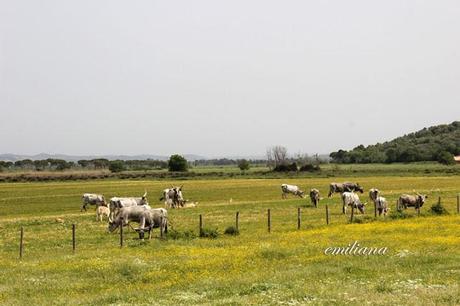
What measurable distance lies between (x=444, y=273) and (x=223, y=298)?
7.93 meters

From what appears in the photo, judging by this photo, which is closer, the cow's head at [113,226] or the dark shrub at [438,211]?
the cow's head at [113,226]

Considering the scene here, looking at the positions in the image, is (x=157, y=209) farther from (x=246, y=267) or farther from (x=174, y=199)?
(x=174, y=199)

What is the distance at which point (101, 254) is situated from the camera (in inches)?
993

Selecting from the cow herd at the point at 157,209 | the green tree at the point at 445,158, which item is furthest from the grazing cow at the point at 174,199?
the green tree at the point at 445,158

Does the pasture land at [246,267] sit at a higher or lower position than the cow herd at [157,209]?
lower

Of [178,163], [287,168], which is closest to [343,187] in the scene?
[287,168]

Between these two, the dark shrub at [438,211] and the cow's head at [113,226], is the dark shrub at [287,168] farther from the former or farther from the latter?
the cow's head at [113,226]

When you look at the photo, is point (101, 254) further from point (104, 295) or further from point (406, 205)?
point (406, 205)

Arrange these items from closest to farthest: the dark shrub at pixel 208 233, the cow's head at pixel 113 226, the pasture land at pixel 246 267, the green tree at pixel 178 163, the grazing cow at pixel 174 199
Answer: the pasture land at pixel 246 267 < the dark shrub at pixel 208 233 < the cow's head at pixel 113 226 < the grazing cow at pixel 174 199 < the green tree at pixel 178 163

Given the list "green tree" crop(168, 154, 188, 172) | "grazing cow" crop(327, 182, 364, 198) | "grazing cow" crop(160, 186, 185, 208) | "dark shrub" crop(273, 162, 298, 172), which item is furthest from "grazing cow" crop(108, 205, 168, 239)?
"green tree" crop(168, 154, 188, 172)

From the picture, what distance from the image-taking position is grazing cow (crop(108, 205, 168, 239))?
102 feet

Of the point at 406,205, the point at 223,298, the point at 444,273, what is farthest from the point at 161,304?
the point at 406,205

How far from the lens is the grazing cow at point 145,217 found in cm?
3123

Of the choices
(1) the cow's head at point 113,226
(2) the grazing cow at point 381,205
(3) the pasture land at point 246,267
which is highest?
(2) the grazing cow at point 381,205
